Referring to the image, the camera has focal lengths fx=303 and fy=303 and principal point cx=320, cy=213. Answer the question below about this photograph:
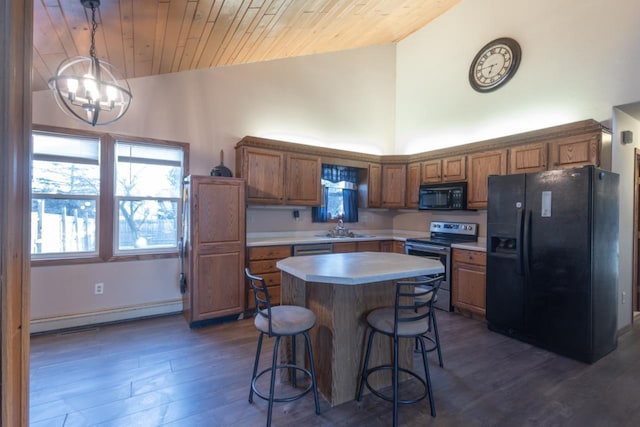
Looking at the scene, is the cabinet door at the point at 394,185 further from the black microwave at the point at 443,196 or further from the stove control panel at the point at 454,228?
the stove control panel at the point at 454,228

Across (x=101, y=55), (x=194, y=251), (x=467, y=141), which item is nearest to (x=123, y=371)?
(x=194, y=251)

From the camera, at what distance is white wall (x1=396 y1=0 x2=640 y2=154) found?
3.15m

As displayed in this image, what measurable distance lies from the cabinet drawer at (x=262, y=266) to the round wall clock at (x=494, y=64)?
152 inches

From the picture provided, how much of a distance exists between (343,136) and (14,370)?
490 cm

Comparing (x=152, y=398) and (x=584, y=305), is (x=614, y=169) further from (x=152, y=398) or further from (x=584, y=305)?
(x=152, y=398)

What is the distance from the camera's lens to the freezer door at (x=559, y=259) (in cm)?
269

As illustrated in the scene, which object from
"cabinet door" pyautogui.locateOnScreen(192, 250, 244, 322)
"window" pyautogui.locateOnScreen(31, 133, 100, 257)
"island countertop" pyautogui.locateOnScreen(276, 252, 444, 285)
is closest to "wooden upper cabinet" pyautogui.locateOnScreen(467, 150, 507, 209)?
"island countertop" pyautogui.locateOnScreen(276, 252, 444, 285)

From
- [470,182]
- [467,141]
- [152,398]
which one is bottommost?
[152,398]

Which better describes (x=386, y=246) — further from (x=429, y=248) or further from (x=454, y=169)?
(x=454, y=169)

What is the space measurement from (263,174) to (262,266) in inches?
48.1

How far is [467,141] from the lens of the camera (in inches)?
178

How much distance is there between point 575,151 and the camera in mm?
3182

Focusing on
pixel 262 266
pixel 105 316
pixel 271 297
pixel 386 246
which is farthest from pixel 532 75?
pixel 105 316

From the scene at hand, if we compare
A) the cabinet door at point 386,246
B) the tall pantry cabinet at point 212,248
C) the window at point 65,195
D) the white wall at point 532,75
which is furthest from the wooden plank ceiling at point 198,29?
the cabinet door at point 386,246
